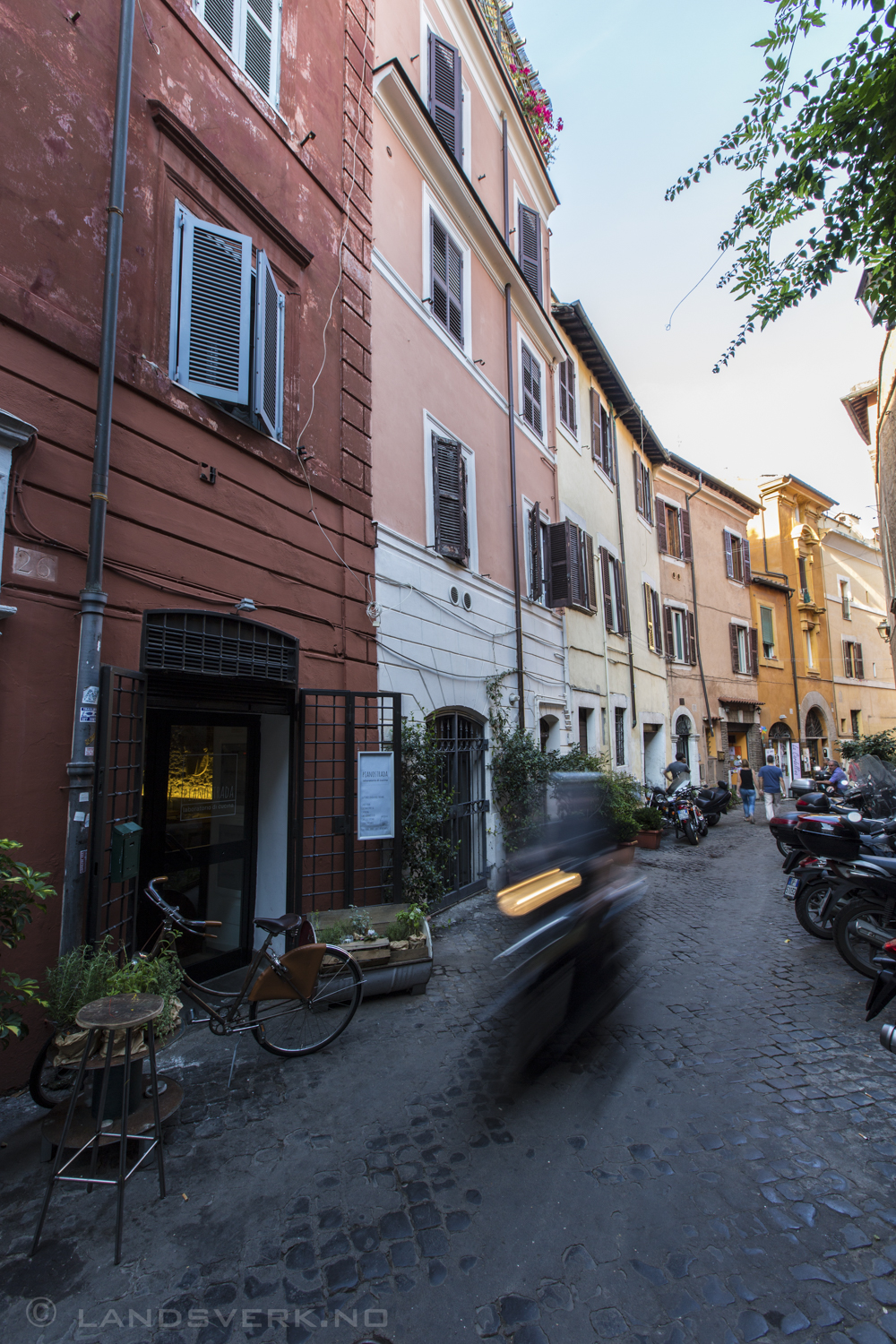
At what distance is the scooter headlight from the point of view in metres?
4.06

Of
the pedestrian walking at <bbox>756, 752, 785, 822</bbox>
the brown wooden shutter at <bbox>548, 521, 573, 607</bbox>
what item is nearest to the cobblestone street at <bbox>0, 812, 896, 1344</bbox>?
the brown wooden shutter at <bbox>548, 521, 573, 607</bbox>

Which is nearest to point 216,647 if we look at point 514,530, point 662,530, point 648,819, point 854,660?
point 514,530

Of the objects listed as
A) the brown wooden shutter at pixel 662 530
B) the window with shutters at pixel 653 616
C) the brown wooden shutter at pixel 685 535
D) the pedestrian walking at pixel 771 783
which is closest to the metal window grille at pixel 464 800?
the window with shutters at pixel 653 616

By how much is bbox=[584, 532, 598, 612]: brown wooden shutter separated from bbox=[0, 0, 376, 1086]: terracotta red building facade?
7.97 m

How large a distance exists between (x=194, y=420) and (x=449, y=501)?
167 inches

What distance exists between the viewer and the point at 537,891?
13.5 ft

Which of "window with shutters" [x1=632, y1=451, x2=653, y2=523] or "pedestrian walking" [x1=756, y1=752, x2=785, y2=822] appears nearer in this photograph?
"pedestrian walking" [x1=756, y1=752, x2=785, y2=822]

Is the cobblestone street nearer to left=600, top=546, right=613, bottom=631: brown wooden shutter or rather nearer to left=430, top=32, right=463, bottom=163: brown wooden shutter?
left=430, top=32, right=463, bottom=163: brown wooden shutter

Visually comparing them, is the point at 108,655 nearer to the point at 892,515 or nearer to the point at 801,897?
the point at 801,897

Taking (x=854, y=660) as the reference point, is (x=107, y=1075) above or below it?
below

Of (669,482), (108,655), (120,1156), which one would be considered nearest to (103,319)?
(108,655)

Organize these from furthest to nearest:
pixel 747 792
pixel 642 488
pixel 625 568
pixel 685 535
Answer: pixel 685 535 < pixel 642 488 < pixel 747 792 < pixel 625 568

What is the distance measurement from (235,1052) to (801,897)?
5.30 metres

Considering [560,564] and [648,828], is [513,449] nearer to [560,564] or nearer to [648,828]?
[560,564]
